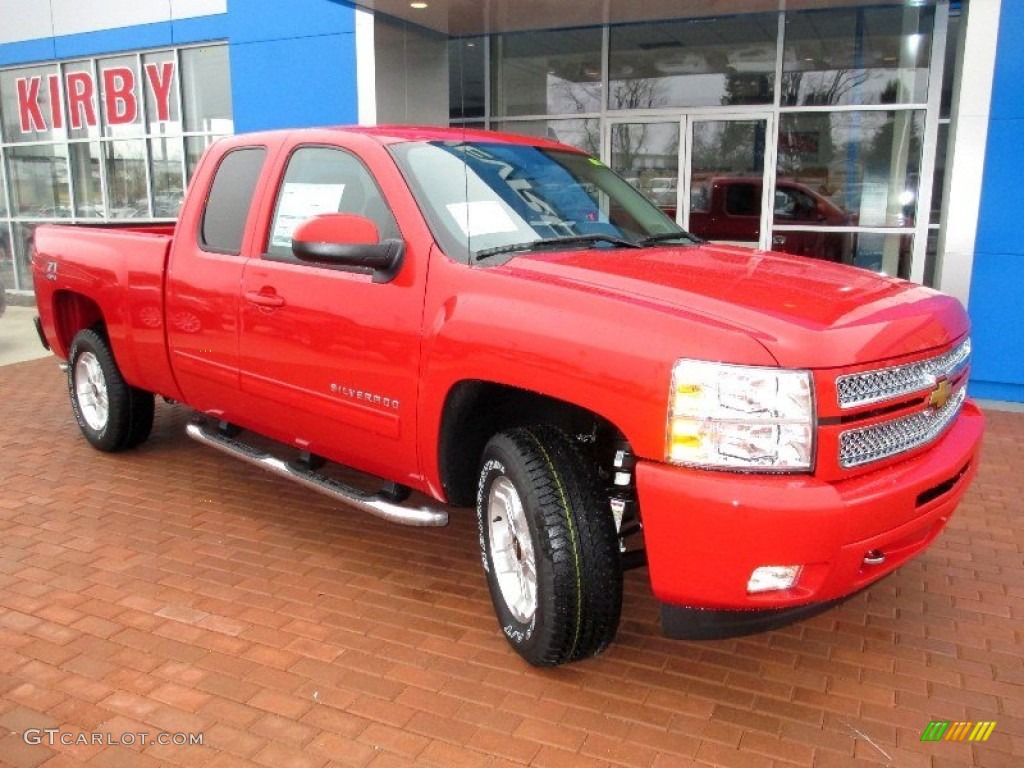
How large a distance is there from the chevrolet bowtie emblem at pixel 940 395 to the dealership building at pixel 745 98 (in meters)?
5.17

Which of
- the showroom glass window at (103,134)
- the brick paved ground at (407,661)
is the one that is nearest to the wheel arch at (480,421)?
the brick paved ground at (407,661)

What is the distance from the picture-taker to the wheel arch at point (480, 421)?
11.2ft

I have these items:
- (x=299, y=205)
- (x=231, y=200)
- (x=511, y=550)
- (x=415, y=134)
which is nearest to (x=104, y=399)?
(x=231, y=200)

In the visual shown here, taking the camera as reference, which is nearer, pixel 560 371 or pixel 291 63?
pixel 560 371

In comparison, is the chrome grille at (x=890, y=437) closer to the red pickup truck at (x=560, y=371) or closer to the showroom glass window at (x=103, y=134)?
the red pickup truck at (x=560, y=371)

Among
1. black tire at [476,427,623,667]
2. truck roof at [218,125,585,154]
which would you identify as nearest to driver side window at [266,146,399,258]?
truck roof at [218,125,585,154]

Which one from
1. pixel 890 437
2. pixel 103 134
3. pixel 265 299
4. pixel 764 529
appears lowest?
pixel 764 529

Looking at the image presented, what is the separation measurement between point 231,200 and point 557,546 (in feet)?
9.47

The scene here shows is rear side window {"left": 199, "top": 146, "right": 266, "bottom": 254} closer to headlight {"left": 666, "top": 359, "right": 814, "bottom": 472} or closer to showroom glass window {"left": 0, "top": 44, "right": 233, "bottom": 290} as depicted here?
headlight {"left": 666, "top": 359, "right": 814, "bottom": 472}

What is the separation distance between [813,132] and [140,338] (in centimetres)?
744

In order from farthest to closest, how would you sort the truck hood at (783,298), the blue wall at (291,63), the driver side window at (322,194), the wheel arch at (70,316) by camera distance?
the blue wall at (291,63)
the wheel arch at (70,316)
the driver side window at (322,194)
the truck hood at (783,298)

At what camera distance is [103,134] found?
13828mm

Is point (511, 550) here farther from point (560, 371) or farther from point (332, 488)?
point (332, 488)

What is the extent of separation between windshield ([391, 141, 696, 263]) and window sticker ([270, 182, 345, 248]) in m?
0.45
